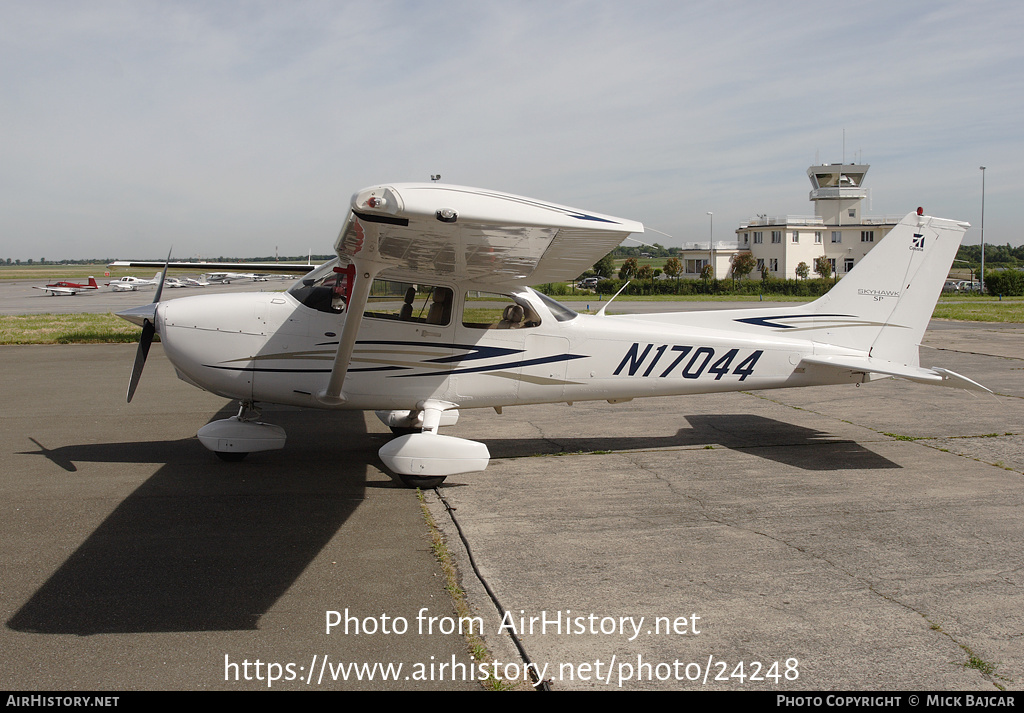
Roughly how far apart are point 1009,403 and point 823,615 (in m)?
8.26

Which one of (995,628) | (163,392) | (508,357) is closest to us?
(995,628)

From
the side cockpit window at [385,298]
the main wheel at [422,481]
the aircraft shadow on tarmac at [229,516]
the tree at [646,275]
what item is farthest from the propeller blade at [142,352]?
the tree at [646,275]

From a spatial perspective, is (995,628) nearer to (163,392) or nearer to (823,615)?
(823,615)

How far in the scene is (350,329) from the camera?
18.7 ft

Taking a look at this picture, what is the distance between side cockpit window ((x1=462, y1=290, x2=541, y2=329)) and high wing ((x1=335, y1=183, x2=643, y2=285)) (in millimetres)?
682

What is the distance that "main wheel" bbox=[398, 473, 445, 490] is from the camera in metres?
6.13

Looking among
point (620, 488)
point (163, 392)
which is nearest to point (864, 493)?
point (620, 488)

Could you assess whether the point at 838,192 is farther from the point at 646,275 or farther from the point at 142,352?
the point at 142,352

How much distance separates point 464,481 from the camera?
652 centimetres

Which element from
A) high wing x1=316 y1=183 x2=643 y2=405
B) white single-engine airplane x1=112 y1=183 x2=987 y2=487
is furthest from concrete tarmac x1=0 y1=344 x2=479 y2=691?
high wing x1=316 y1=183 x2=643 y2=405

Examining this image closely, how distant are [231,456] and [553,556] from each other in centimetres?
389

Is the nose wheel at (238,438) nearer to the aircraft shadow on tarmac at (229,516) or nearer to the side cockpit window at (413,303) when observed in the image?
the aircraft shadow on tarmac at (229,516)
